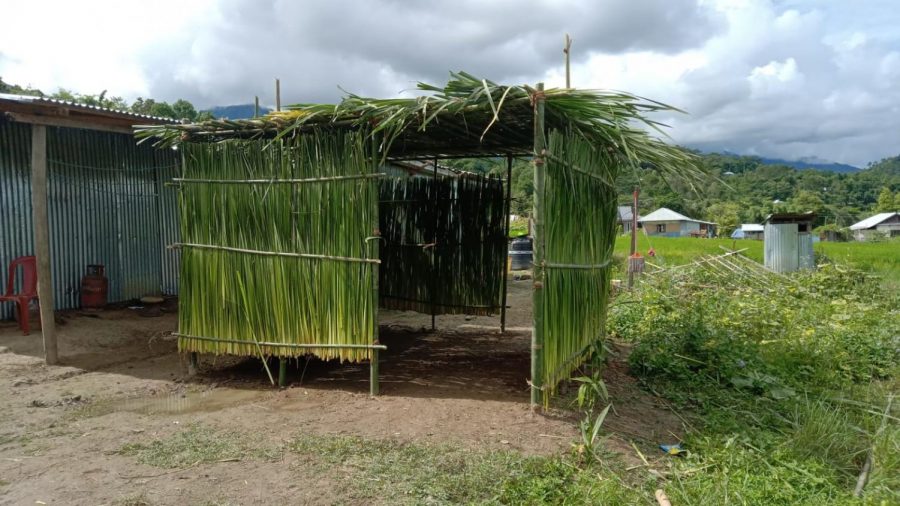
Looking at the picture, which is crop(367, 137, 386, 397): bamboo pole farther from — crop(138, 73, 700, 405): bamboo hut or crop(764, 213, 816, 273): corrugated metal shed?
crop(764, 213, 816, 273): corrugated metal shed

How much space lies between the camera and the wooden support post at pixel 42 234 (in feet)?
18.4

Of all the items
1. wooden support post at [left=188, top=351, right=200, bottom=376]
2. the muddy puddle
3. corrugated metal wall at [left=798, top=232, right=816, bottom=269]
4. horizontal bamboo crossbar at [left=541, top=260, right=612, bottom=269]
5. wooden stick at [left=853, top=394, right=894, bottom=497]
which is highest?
horizontal bamboo crossbar at [left=541, top=260, right=612, bottom=269]

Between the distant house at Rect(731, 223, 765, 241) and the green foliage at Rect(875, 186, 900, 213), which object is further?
the green foliage at Rect(875, 186, 900, 213)

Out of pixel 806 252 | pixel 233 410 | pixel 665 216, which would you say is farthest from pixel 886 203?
pixel 233 410

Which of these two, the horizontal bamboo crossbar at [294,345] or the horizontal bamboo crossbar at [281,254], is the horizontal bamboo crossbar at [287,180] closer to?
the horizontal bamboo crossbar at [281,254]

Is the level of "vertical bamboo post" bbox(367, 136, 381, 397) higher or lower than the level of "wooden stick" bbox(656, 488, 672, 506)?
higher

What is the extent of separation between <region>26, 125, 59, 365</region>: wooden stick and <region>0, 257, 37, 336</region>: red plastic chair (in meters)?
1.26

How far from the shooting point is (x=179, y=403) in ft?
15.8

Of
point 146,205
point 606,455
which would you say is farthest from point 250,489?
point 146,205

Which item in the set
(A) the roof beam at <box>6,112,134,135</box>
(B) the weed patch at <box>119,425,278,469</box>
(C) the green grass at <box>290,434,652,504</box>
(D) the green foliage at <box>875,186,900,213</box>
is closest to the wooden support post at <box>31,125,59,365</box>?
(A) the roof beam at <box>6,112,134,135</box>

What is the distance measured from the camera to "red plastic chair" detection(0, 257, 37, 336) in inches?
264

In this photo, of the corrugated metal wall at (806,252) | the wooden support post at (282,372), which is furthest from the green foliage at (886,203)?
the wooden support post at (282,372)

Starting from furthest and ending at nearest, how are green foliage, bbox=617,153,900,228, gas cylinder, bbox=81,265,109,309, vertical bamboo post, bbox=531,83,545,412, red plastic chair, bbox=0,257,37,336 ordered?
green foliage, bbox=617,153,900,228 < gas cylinder, bbox=81,265,109,309 < red plastic chair, bbox=0,257,37,336 < vertical bamboo post, bbox=531,83,545,412

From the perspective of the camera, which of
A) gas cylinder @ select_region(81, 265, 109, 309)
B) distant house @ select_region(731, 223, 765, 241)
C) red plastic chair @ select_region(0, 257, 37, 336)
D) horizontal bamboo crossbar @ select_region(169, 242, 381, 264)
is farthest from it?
distant house @ select_region(731, 223, 765, 241)
